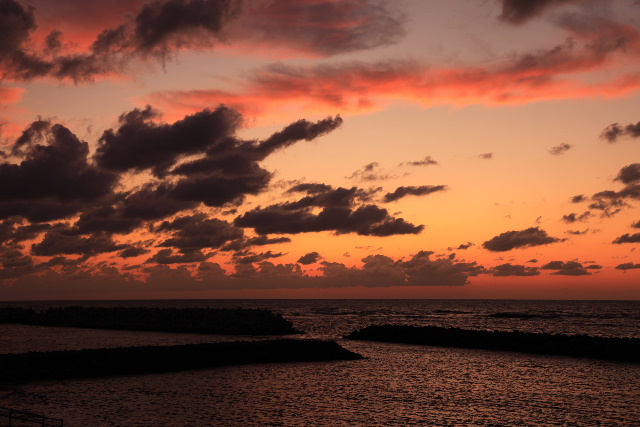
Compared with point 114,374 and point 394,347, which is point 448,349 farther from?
point 114,374

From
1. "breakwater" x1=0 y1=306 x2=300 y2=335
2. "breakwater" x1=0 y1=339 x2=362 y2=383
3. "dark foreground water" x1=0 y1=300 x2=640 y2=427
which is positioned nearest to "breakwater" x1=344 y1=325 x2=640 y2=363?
"dark foreground water" x1=0 y1=300 x2=640 y2=427

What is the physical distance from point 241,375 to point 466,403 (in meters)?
18.4

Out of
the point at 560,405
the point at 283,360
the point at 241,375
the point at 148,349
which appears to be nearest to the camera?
the point at 560,405

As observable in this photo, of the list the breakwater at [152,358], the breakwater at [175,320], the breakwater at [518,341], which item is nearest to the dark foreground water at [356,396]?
the breakwater at [152,358]

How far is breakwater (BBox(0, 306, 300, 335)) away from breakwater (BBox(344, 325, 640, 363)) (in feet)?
51.4

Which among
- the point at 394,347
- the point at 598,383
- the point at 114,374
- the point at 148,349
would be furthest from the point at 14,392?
the point at 394,347

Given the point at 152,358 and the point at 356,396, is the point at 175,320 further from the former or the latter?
the point at 356,396

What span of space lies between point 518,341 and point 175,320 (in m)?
59.8

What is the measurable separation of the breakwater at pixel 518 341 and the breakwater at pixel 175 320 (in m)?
15.7

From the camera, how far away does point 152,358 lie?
1919 inches

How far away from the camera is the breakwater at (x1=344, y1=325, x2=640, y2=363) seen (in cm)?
5994

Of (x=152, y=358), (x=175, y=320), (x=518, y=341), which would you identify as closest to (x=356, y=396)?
(x=152, y=358)

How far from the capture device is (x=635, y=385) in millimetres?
43000

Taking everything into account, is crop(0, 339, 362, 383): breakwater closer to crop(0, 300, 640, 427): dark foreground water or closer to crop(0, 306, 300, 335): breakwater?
crop(0, 300, 640, 427): dark foreground water
